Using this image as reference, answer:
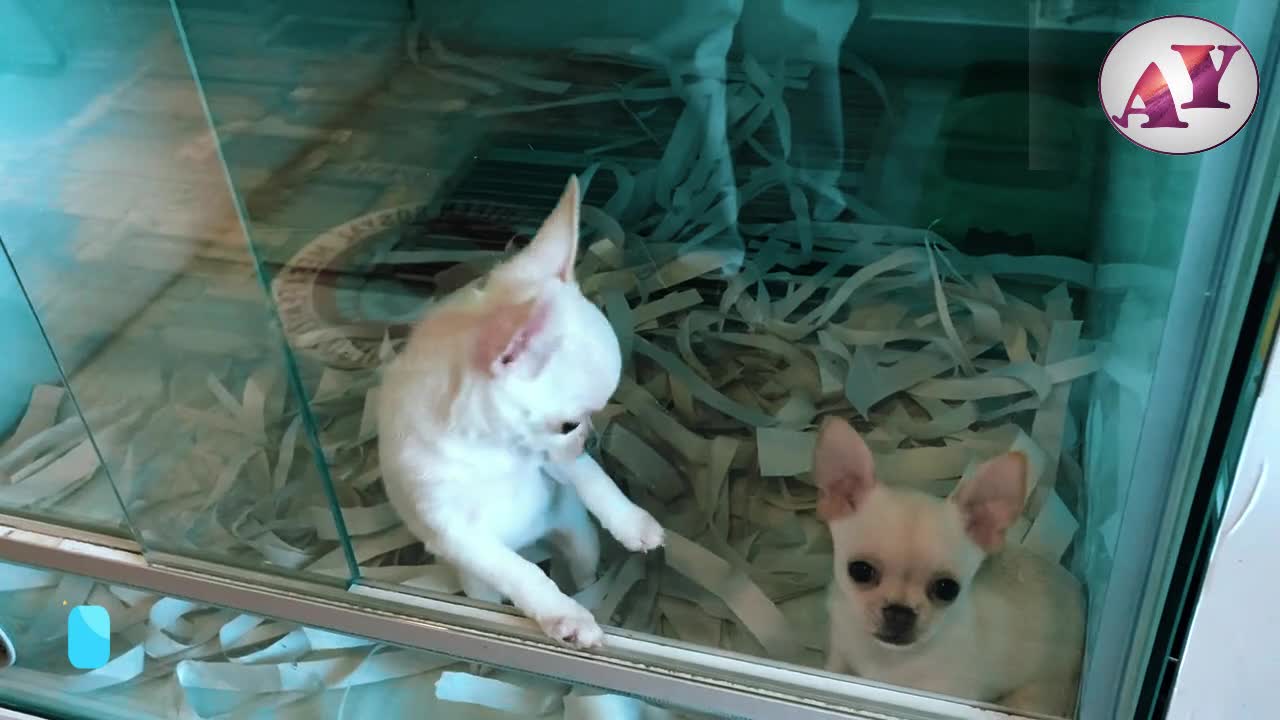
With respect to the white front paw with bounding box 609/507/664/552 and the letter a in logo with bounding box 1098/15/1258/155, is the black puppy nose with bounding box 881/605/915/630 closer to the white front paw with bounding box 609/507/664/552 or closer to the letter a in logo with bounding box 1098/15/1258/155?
the white front paw with bounding box 609/507/664/552

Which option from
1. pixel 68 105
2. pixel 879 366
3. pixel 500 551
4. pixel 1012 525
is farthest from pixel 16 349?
pixel 1012 525

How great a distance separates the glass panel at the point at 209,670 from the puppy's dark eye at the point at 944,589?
0.33 meters

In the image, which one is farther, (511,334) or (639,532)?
(639,532)

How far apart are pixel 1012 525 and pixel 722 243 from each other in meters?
0.53

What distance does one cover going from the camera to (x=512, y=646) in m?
0.85

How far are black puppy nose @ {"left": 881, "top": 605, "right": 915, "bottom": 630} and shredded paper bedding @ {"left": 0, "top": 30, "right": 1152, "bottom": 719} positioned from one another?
0.08 metres

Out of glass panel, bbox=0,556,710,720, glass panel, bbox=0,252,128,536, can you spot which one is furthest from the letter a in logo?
glass panel, bbox=0,252,128,536

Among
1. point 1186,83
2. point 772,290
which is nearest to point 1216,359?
point 1186,83

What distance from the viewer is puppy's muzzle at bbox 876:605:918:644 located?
78cm

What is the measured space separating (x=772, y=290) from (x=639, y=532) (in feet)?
1.36

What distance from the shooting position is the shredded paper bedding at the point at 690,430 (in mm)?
919

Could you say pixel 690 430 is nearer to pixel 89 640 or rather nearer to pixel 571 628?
pixel 571 628

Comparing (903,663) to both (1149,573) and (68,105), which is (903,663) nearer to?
(1149,573)

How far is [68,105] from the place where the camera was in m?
1.04
